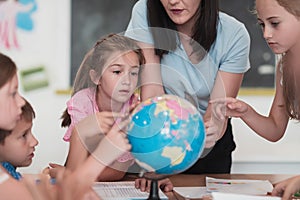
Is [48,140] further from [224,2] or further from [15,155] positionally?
[15,155]

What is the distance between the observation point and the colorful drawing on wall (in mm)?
3893

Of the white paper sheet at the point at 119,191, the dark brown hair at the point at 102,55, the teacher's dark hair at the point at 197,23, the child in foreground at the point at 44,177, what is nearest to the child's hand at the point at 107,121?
the child in foreground at the point at 44,177

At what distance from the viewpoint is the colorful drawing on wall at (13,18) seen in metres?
3.89

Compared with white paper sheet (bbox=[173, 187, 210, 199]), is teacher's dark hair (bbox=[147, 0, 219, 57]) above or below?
above

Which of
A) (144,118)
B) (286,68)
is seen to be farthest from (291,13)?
(144,118)

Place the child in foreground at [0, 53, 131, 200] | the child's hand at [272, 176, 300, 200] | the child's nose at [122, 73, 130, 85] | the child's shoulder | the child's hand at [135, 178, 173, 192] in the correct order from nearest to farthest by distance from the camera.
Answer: the child in foreground at [0, 53, 131, 200] < the child's hand at [272, 176, 300, 200] < the child's hand at [135, 178, 173, 192] < the child's nose at [122, 73, 130, 85] < the child's shoulder

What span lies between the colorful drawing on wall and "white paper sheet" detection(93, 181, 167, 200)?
211cm

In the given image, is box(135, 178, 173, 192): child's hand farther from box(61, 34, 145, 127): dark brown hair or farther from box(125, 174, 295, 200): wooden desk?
box(61, 34, 145, 127): dark brown hair

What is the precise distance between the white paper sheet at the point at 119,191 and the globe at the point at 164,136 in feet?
0.96

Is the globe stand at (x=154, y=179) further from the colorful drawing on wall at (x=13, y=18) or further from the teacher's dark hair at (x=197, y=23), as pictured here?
the colorful drawing on wall at (x=13, y=18)

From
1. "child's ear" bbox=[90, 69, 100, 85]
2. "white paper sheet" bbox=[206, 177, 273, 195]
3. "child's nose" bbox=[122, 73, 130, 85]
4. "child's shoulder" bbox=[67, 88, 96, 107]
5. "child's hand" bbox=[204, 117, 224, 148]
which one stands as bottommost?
"white paper sheet" bbox=[206, 177, 273, 195]

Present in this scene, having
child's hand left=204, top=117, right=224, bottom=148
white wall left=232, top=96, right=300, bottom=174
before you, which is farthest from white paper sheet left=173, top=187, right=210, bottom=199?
white wall left=232, top=96, right=300, bottom=174

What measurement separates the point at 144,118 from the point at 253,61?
8.64 ft

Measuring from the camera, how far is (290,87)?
7.20 feet
